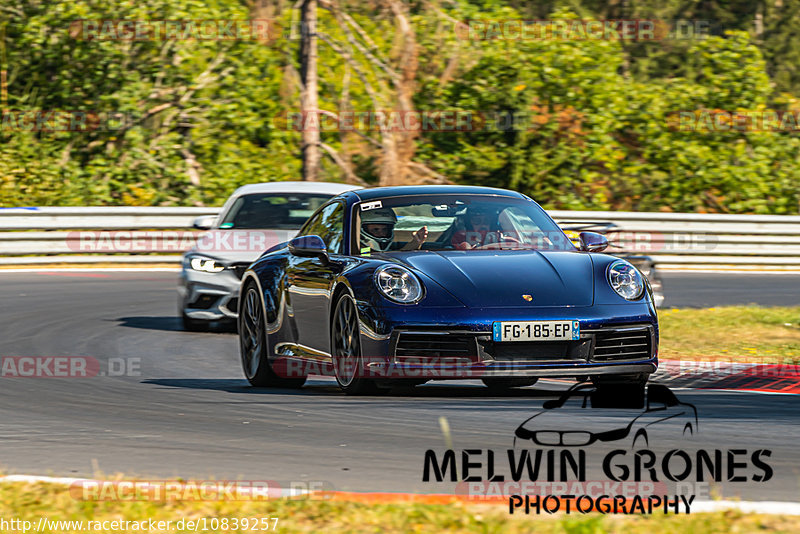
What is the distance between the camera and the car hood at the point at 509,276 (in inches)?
284

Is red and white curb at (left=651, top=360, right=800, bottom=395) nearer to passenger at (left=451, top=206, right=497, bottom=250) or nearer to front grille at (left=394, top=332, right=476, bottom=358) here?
passenger at (left=451, top=206, right=497, bottom=250)

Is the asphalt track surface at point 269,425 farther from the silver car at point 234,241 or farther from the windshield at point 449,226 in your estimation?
the silver car at point 234,241

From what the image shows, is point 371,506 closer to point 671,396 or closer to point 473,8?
point 671,396

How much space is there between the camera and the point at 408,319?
716 centimetres

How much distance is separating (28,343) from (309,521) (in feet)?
23.6

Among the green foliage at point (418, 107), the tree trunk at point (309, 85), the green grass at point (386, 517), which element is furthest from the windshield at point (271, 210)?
the green foliage at point (418, 107)

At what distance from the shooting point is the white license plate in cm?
709

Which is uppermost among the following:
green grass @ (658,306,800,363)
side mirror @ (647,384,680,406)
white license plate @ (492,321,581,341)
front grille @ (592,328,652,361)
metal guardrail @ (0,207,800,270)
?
white license plate @ (492,321,581,341)

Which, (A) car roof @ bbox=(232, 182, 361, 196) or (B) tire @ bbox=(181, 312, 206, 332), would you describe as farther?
(A) car roof @ bbox=(232, 182, 361, 196)

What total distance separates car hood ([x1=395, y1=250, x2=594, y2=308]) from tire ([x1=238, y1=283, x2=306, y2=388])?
152 cm

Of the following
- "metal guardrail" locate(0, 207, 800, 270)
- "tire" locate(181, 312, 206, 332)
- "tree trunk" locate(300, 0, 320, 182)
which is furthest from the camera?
"tree trunk" locate(300, 0, 320, 182)

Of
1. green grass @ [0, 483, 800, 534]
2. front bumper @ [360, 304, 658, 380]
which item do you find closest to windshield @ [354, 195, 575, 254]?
front bumper @ [360, 304, 658, 380]

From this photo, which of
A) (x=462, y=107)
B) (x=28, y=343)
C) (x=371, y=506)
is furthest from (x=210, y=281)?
(x=462, y=107)

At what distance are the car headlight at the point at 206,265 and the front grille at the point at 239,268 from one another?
0.11 m
